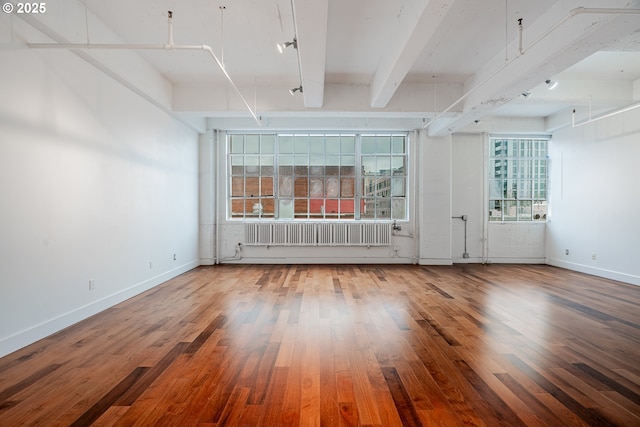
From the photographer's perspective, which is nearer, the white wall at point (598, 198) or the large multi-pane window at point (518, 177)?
the white wall at point (598, 198)

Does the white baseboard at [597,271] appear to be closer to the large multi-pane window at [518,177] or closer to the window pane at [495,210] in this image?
the large multi-pane window at [518,177]

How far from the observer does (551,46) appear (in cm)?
372

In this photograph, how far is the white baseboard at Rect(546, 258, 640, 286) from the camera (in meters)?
5.98

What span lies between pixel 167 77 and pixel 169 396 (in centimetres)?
538

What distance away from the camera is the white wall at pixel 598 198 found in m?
6.09

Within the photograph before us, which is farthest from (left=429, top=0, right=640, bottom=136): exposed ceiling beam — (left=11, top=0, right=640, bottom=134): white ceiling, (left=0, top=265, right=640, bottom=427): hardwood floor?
(left=0, top=265, right=640, bottom=427): hardwood floor

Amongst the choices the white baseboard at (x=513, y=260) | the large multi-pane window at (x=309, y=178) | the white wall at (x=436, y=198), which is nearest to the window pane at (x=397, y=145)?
the large multi-pane window at (x=309, y=178)

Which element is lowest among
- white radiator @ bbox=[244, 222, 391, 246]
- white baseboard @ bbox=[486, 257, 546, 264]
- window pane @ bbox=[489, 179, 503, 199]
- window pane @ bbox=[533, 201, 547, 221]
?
white baseboard @ bbox=[486, 257, 546, 264]

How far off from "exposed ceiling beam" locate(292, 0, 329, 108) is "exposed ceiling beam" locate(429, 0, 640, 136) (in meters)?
2.02

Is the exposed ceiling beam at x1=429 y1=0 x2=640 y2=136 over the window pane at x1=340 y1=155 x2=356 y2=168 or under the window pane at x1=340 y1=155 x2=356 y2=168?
over

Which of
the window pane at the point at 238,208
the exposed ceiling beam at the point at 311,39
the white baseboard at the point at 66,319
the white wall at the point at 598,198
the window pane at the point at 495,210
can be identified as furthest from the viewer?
the window pane at the point at 495,210

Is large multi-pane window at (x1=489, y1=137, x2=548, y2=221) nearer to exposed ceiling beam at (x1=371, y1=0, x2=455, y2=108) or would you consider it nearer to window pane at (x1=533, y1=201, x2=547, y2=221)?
window pane at (x1=533, y1=201, x2=547, y2=221)

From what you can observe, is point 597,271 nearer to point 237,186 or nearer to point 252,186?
point 252,186

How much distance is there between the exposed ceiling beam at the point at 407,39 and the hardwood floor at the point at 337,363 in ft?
10.4
